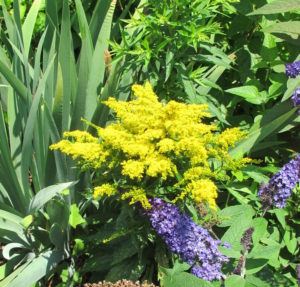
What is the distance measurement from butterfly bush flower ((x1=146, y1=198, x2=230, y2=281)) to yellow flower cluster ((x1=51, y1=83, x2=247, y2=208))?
0.07 m

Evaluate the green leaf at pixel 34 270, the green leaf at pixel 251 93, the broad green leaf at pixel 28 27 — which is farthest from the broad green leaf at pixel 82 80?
the green leaf at pixel 251 93

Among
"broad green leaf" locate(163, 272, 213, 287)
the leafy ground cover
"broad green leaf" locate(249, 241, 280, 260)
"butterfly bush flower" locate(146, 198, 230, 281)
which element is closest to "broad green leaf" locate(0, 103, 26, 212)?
the leafy ground cover

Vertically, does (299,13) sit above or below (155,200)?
above

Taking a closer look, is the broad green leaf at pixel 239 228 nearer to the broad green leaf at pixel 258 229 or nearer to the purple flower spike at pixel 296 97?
the broad green leaf at pixel 258 229

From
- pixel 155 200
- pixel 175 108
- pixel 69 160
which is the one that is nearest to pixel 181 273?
pixel 155 200

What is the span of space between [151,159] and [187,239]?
33 cm

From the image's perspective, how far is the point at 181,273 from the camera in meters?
1.72

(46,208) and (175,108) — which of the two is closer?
(175,108)

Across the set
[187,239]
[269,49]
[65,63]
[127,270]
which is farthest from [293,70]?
[127,270]

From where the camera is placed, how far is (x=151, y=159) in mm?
1677

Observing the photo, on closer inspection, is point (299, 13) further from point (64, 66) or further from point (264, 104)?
point (64, 66)

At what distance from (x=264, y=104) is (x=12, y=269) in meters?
1.57

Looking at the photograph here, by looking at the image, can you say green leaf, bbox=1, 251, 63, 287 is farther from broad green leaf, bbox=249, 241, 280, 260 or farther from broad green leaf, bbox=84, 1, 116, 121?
broad green leaf, bbox=249, 241, 280, 260

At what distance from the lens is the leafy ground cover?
1745mm
